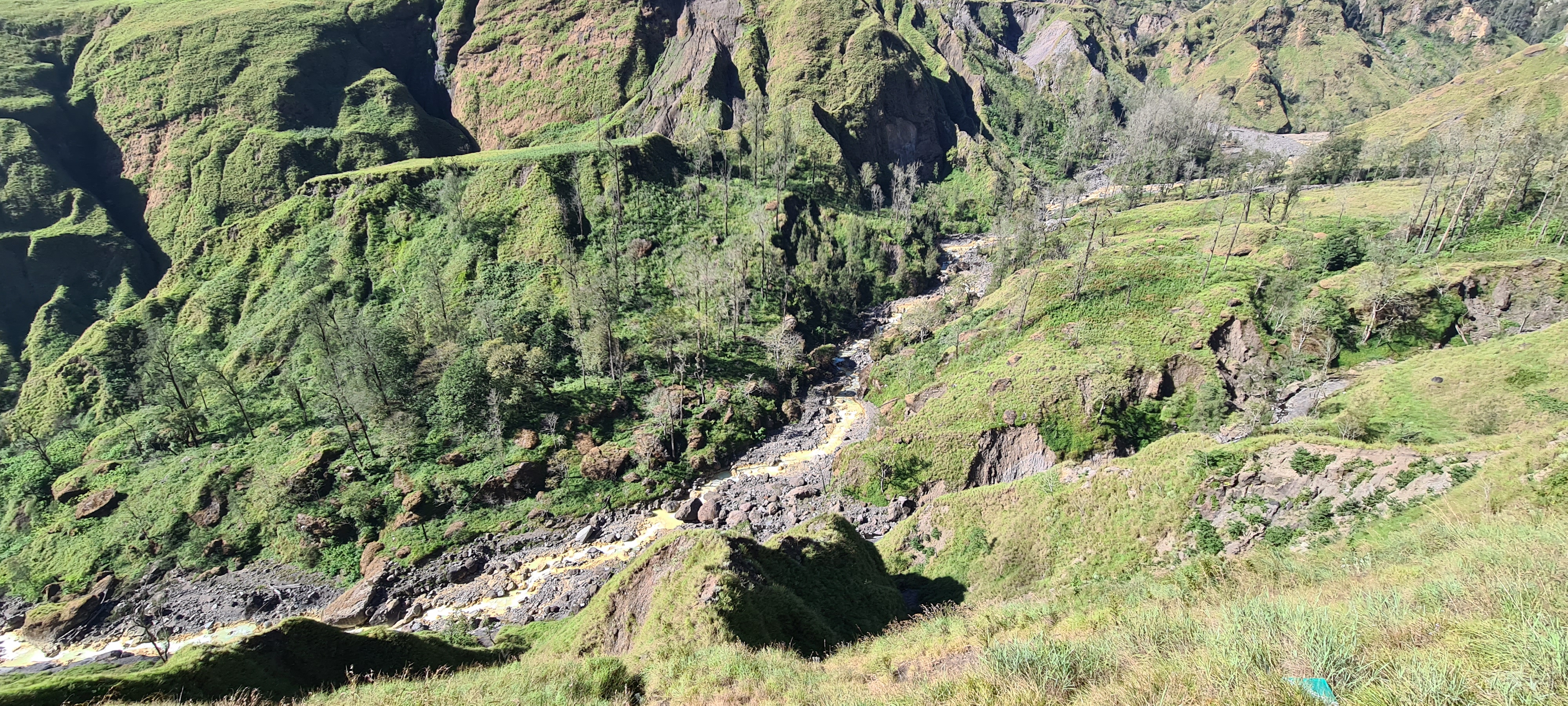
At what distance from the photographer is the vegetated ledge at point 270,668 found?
13203 mm

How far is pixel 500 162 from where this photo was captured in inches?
3162

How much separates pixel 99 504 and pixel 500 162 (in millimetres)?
57782

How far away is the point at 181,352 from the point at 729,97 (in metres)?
99.3

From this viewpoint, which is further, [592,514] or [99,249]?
[99,249]

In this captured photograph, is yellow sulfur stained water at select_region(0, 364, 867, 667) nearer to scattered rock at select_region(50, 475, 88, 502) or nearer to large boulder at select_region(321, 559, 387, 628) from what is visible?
large boulder at select_region(321, 559, 387, 628)

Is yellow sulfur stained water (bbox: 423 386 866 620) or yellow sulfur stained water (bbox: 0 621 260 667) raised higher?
yellow sulfur stained water (bbox: 0 621 260 667)

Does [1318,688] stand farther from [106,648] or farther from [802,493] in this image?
[106,648]

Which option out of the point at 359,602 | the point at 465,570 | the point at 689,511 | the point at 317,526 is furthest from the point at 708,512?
the point at 317,526

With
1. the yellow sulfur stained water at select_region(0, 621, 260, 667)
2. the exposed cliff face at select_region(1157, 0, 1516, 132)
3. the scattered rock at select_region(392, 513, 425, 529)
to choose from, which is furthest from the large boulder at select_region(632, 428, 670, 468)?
the exposed cliff face at select_region(1157, 0, 1516, 132)

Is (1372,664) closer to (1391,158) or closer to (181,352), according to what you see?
(181,352)

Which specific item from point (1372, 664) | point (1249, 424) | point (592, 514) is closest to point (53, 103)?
point (592, 514)

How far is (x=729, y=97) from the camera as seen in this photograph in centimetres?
11619

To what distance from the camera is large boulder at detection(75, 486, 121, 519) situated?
4425 centimetres

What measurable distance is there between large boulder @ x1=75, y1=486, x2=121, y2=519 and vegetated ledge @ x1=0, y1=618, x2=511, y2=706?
45445 mm
